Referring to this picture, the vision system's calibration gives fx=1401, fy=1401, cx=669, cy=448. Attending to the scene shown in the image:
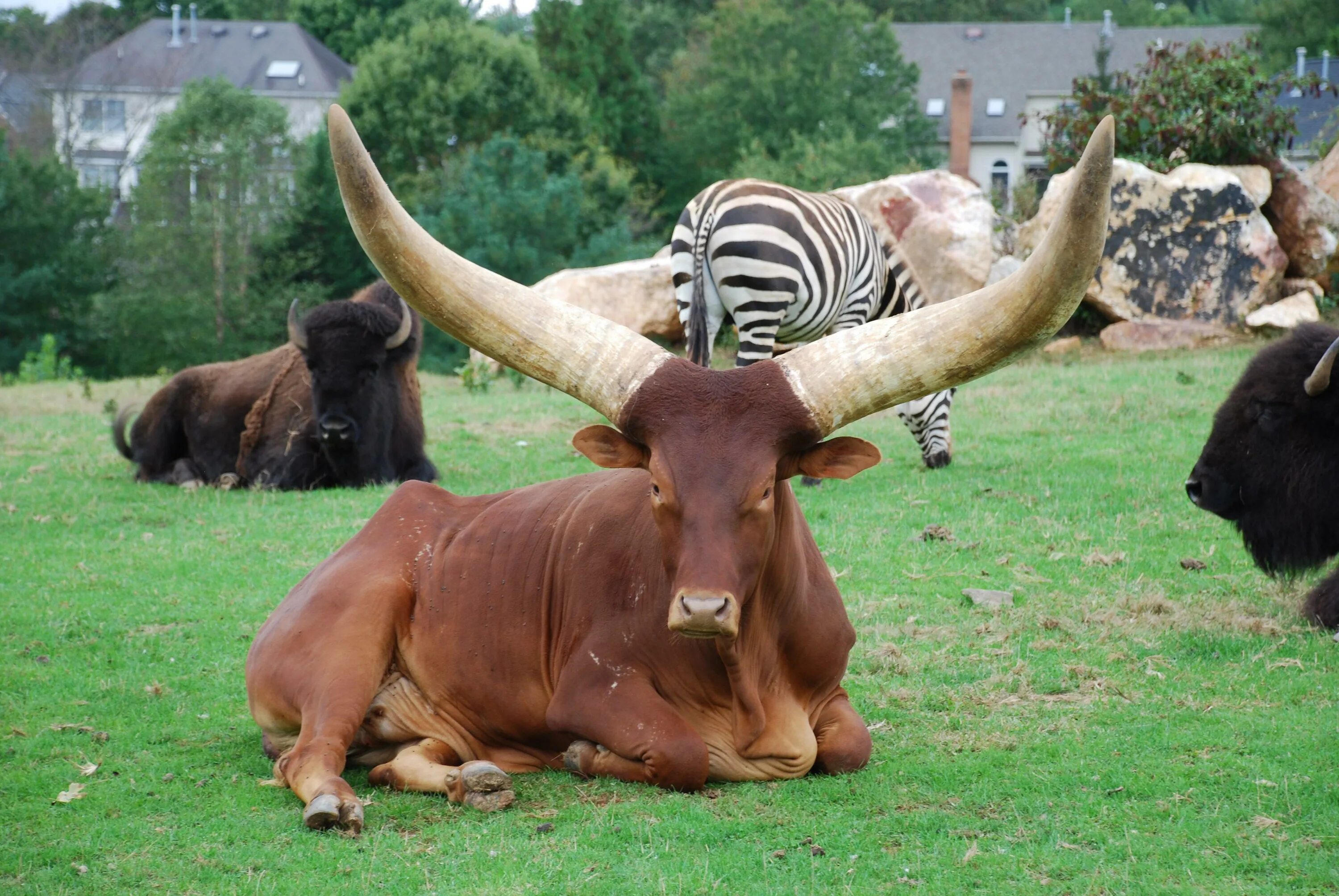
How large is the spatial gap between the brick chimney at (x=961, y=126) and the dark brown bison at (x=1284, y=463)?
43783 mm

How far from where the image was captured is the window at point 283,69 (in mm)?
58688

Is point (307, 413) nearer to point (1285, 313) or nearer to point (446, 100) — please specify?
point (1285, 313)

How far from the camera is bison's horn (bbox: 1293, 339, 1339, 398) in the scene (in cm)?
697

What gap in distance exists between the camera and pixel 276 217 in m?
39.8

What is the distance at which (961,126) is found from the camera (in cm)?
5047

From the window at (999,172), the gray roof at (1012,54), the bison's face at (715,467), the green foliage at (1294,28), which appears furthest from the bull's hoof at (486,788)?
the gray roof at (1012,54)

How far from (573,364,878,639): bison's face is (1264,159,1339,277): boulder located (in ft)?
56.6

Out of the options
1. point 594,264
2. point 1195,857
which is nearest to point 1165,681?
point 1195,857

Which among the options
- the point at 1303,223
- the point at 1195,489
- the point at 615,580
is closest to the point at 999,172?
the point at 1303,223

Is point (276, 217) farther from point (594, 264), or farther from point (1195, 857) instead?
point (1195, 857)

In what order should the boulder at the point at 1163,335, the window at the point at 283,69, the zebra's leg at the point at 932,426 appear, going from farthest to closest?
the window at the point at 283,69 → the boulder at the point at 1163,335 → the zebra's leg at the point at 932,426

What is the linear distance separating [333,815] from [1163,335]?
54.5ft

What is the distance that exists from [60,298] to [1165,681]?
3863 centimetres

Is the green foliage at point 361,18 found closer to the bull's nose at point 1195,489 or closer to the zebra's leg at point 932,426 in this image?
the zebra's leg at point 932,426
